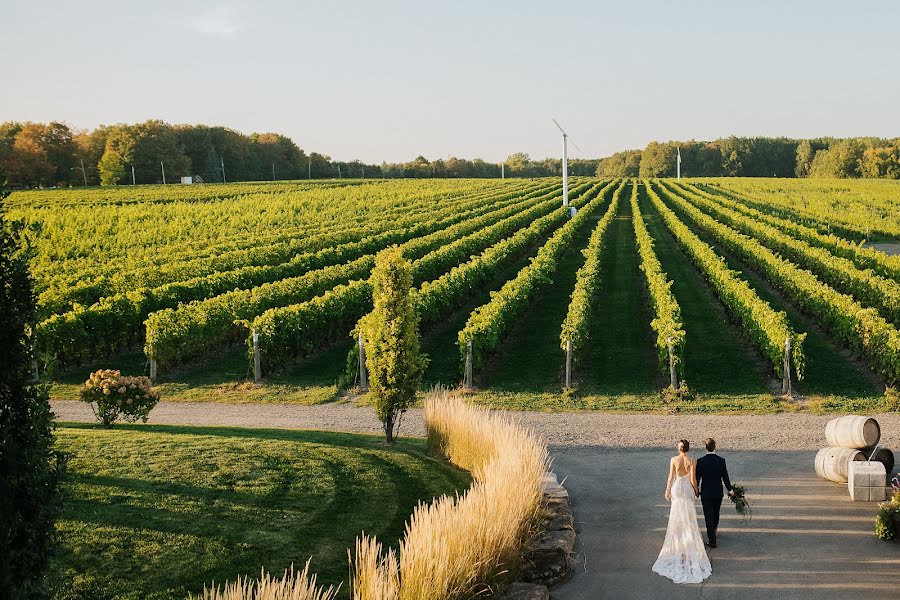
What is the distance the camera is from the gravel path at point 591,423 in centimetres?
1559

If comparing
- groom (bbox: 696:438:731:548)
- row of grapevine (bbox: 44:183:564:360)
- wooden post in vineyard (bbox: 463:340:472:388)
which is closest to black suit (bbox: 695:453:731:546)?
groom (bbox: 696:438:731:548)

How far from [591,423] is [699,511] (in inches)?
206

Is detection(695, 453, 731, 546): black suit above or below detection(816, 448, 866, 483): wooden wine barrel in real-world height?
above

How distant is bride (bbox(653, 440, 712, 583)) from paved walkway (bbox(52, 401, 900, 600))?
159mm

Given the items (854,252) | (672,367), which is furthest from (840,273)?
(672,367)

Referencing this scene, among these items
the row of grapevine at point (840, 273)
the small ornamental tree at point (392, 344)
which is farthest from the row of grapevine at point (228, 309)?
the row of grapevine at point (840, 273)

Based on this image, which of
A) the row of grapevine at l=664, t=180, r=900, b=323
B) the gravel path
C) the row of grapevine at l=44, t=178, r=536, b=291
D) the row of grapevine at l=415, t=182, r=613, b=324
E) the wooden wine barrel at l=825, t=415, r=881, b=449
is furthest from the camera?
the row of grapevine at l=44, t=178, r=536, b=291

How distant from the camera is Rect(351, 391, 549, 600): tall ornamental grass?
25.4 feet

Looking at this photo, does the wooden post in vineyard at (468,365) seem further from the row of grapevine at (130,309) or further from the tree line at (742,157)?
the tree line at (742,157)

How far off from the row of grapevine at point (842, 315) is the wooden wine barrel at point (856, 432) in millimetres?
6992

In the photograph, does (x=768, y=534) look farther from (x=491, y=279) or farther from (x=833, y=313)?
(x=491, y=279)

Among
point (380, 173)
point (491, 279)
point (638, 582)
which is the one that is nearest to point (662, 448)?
point (638, 582)

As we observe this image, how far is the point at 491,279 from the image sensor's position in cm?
3544

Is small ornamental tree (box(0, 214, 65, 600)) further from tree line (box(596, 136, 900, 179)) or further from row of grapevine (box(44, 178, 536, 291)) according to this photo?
tree line (box(596, 136, 900, 179))
